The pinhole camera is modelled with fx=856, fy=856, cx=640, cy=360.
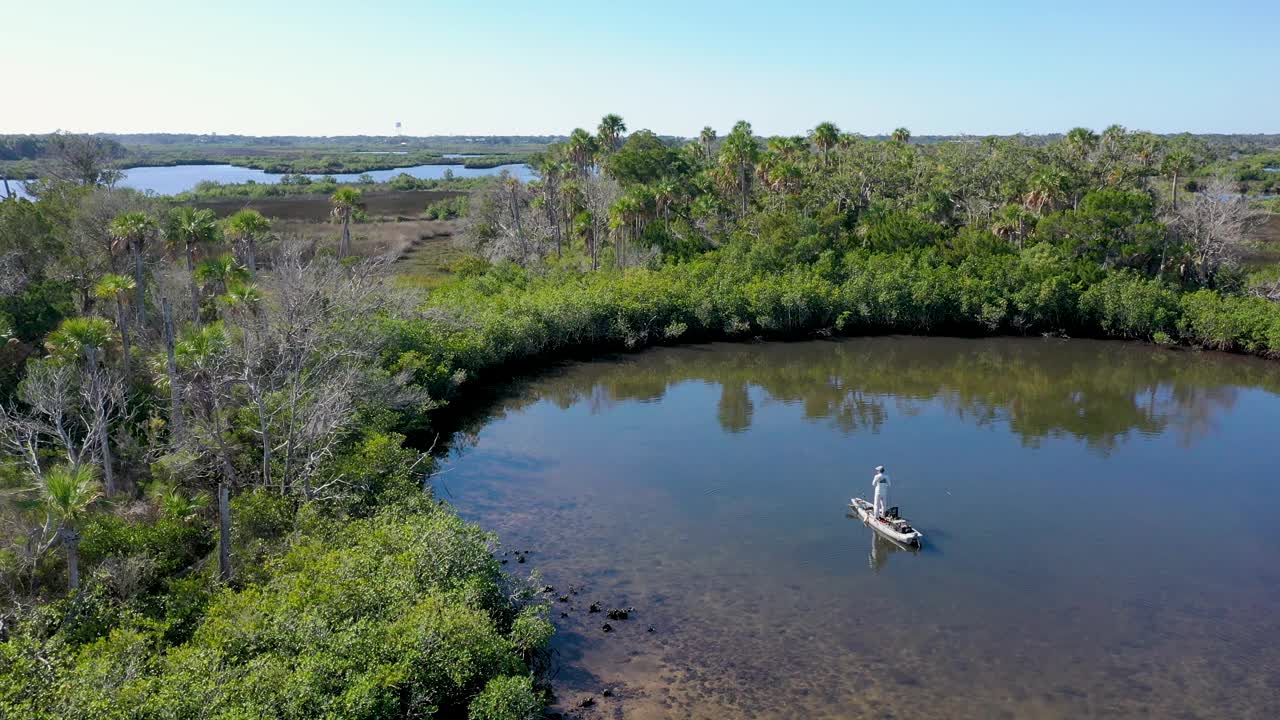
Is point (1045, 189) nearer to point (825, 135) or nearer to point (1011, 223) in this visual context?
point (1011, 223)

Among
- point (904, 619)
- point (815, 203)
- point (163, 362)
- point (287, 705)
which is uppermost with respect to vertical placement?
point (815, 203)

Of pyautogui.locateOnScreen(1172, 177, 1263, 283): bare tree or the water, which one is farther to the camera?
pyautogui.locateOnScreen(1172, 177, 1263, 283): bare tree

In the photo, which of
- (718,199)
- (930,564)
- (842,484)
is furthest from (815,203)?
(930,564)

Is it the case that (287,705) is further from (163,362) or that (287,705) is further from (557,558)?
(163,362)

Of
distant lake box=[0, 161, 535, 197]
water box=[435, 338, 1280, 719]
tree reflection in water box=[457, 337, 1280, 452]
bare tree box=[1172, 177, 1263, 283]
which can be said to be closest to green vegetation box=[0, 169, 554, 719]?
water box=[435, 338, 1280, 719]

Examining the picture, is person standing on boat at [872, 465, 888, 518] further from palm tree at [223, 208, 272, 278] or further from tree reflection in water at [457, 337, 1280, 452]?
palm tree at [223, 208, 272, 278]
